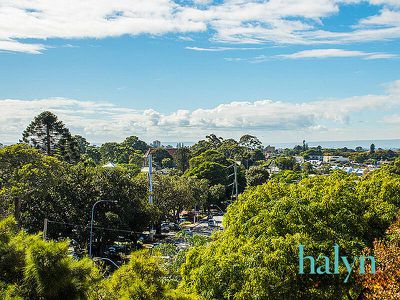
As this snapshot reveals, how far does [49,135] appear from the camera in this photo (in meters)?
48.8

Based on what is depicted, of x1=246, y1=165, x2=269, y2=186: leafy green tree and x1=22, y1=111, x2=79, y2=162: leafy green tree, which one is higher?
x1=22, y1=111, x2=79, y2=162: leafy green tree

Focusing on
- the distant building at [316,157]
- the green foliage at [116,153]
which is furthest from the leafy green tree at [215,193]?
the distant building at [316,157]

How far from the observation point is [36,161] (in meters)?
31.4

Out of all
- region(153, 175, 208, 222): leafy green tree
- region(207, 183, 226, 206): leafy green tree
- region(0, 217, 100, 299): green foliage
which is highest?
region(0, 217, 100, 299): green foliage

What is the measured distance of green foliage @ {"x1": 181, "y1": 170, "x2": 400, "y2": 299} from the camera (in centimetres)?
1375

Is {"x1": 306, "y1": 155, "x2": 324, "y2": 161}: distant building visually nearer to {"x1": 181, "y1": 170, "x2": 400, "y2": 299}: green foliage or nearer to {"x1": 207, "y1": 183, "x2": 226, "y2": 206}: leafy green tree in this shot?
{"x1": 207, "y1": 183, "x2": 226, "y2": 206}: leafy green tree

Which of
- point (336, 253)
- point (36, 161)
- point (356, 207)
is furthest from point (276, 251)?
point (36, 161)

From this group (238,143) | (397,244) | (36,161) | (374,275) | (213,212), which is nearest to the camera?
(374,275)

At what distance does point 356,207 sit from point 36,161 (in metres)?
22.8

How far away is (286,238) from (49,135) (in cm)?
3979

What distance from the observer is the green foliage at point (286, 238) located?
13.8m

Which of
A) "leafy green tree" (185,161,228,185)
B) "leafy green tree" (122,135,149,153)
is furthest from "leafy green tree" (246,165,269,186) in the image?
"leafy green tree" (122,135,149,153)

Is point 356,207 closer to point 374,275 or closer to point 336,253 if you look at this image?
point 336,253

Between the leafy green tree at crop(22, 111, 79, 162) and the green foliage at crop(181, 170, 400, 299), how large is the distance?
33861mm
